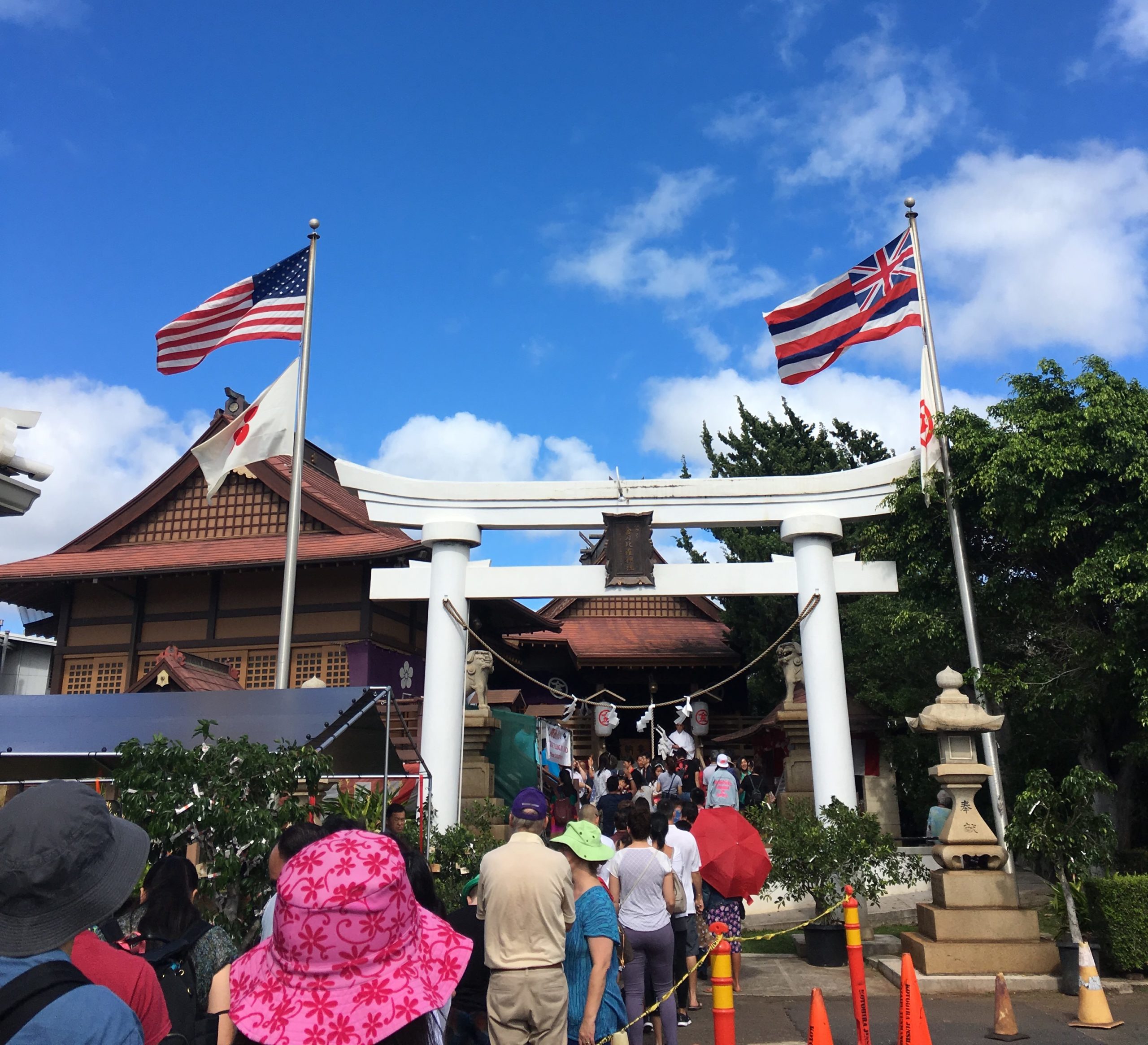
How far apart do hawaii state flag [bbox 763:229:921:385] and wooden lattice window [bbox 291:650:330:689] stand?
11118mm

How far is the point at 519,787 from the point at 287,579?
18.5ft

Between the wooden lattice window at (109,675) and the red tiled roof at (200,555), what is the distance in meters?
2.20

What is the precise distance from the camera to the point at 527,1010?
4.06m

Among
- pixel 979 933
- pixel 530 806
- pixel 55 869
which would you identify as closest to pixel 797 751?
pixel 979 933

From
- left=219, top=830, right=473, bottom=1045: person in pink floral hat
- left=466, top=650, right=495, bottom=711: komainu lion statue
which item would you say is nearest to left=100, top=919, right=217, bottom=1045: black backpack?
left=219, top=830, right=473, bottom=1045: person in pink floral hat

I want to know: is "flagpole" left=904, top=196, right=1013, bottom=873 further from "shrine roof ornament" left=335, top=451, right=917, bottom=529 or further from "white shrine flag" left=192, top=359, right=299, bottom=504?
"white shrine flag" left=192, top=359, right=299, bottom=504

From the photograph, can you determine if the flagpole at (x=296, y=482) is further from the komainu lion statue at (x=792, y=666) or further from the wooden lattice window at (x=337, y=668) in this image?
the komainu lion statue at (x=792, y=666)

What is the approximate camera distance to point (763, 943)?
11.2 meters

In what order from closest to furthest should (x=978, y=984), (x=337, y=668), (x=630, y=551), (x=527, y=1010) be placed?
1. (x=527, y=1010)
2. (x=978, y=984)
3. (x=630, y=551)
4. (x=337, y=668)

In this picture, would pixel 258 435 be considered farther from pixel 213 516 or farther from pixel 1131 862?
pixel 1131 862

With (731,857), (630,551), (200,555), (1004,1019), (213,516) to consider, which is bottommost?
(1004,1019)

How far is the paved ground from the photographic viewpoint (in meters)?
7.08

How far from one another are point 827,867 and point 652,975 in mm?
4504

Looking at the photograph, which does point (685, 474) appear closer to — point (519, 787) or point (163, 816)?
point (519, 787)
